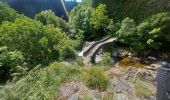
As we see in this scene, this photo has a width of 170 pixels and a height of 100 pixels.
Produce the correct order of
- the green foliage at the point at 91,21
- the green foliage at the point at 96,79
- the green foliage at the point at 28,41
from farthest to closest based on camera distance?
the green foliage at the point at 91,21 → the green foliage at the point at 28,41 → the green foliage at the point at 96,79

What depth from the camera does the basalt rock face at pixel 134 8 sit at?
91.8 feet

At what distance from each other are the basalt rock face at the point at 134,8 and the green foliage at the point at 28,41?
30.7 feet

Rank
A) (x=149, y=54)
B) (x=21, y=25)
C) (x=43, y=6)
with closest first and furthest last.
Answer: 1. (x=21, y=25)
2. (x=149, y=54)
3. (x=43, y=6)

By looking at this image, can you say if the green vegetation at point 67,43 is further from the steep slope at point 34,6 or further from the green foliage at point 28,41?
the steep slope at point 34,6

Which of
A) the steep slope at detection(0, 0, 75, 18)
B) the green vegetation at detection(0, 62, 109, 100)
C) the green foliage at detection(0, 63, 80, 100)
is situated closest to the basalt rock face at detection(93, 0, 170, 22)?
the steep slope at detection(0, 0, 75, 18)

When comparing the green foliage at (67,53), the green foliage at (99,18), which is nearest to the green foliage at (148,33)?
→ the green foliage at (99,18)

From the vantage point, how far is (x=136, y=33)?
991 inches

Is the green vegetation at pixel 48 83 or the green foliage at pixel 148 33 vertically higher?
the green vegetation at pixel 48 83

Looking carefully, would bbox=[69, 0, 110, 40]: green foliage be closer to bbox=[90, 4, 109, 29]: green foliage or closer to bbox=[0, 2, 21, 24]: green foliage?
bbox=[90, 4, 109, 29]: green foliage

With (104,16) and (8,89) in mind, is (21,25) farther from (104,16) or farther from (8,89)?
(8,89)

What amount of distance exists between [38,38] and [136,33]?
803cm

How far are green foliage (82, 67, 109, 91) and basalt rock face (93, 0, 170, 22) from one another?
1784cm

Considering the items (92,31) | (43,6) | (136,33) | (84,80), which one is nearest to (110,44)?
(136,33)

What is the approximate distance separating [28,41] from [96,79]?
37.0 feet
